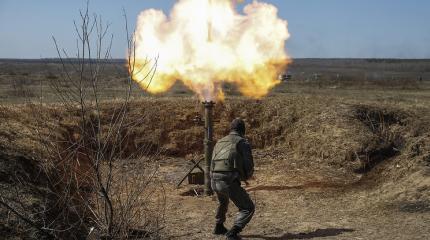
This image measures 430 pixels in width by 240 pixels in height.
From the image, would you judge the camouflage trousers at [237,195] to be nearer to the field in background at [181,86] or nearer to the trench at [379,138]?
the field in background at [181,86]

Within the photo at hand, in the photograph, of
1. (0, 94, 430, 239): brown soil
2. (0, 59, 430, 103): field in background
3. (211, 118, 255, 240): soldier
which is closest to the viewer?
(211, 118, 255, 240): soldier

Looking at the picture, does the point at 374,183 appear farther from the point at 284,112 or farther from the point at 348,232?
the point at 284,112

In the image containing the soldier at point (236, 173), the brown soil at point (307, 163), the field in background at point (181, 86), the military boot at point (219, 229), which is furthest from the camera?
the brown soil at point (307, 163)

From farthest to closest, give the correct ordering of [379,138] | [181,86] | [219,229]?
[181,86]
[379,138]
[219,229]

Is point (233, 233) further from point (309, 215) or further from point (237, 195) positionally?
point (309, 215)

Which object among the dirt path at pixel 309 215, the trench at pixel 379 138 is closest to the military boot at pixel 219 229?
the dirt path at pixel 309 215

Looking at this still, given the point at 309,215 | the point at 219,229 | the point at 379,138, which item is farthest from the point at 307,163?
the point at 219,229

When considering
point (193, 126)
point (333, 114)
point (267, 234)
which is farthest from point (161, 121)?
point (267, 234)

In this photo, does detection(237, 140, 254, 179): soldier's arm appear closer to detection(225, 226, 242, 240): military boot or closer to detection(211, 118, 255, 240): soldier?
detection(211, 118, 255, 240): soldier

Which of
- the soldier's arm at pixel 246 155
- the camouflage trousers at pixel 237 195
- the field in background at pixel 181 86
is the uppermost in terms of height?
the field in background at pixel 181 86

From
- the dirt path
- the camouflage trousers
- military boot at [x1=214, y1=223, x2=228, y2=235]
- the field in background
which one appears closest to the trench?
the dirt path

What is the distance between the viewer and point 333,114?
56.0 feet

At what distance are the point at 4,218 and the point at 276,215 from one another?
4.97 meters

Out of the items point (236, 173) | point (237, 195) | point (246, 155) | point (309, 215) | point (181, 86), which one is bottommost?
point (309, 215)
